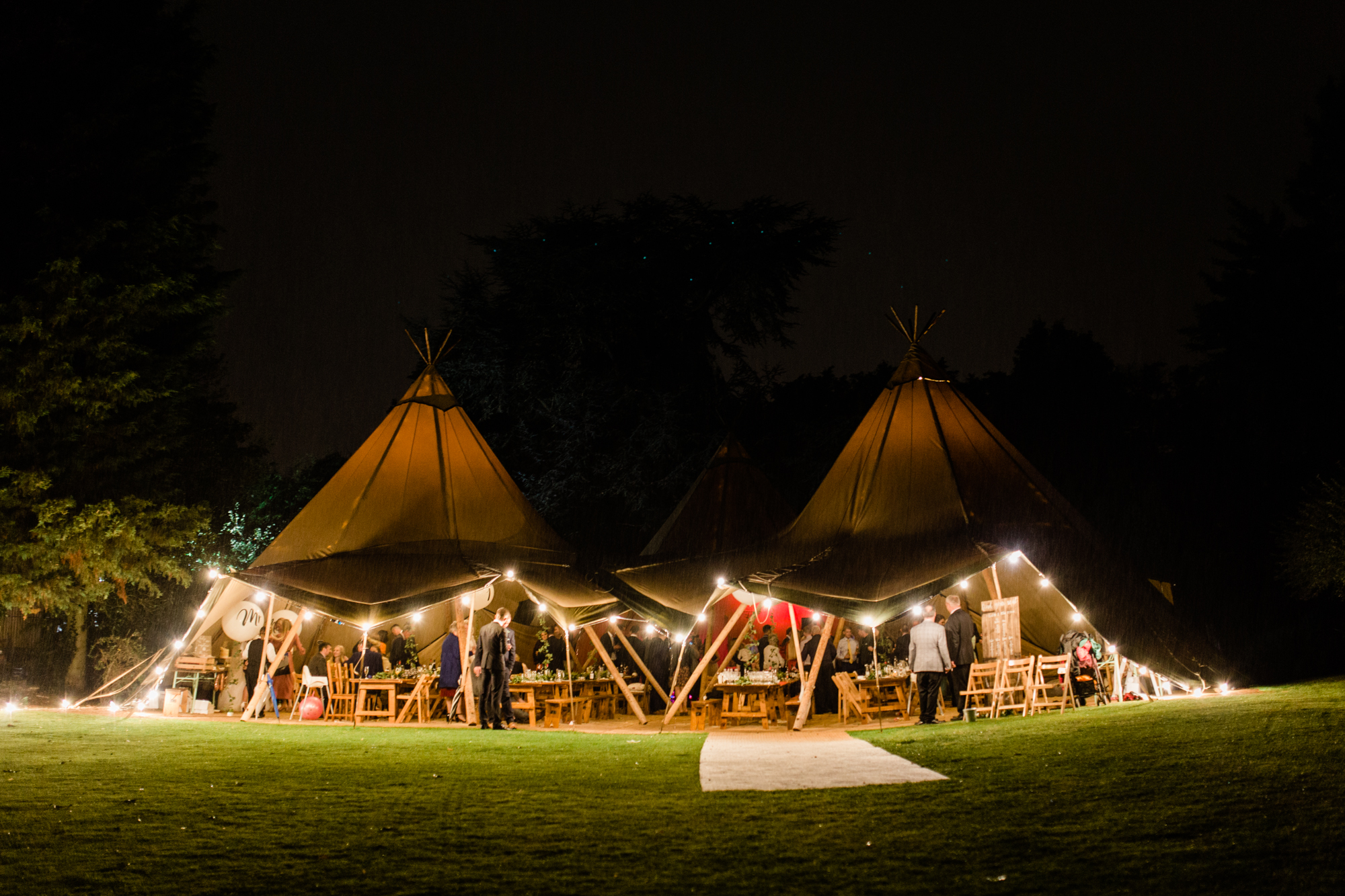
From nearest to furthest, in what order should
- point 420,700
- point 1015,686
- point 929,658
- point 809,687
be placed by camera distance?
point 929,658, point 1015,686, point 809,687, point 420,700

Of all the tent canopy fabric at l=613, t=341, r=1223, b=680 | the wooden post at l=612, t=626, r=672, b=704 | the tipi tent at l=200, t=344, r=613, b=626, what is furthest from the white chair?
the tent canopy fabric at l=613, t=341, r=1223, b=680

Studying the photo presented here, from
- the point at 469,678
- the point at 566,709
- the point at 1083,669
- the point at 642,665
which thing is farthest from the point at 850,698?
the point at 469,678

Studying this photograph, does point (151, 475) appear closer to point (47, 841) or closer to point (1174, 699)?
point (47, 841)

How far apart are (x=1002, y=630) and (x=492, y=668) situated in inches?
257

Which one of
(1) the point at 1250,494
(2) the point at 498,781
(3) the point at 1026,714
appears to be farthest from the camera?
(1) the point at 1250,494

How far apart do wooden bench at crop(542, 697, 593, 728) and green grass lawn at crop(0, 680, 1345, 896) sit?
5.25 metres

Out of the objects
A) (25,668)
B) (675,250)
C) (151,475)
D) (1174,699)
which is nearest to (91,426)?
(151,475)

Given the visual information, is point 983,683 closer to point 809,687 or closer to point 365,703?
point 809,687

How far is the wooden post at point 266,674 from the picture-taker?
15156 millimetres

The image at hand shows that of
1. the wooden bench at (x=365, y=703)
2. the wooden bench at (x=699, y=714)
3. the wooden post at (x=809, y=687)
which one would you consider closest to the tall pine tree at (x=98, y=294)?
the wooden bench at (x=365, y=703)

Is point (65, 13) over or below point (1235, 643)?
over

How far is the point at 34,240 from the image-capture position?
18.8m

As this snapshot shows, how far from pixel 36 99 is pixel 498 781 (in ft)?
60.9

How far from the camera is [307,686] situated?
52.7 feet
